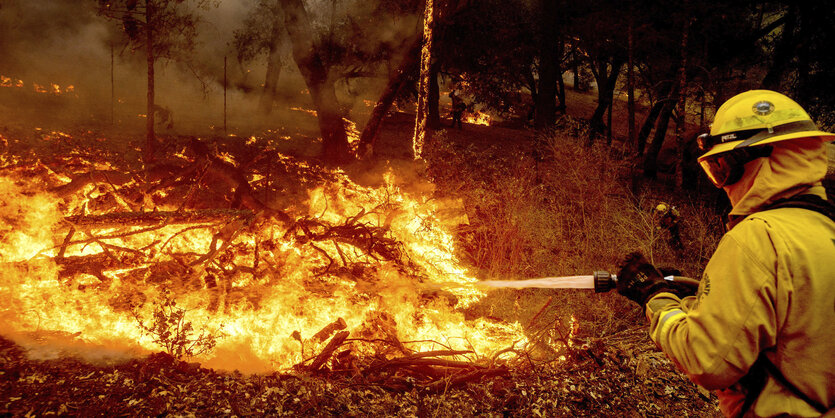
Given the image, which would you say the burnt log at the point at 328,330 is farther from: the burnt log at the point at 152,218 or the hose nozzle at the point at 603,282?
the hose nozzle at the point at 603,282

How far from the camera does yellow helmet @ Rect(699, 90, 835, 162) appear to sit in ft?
5.73

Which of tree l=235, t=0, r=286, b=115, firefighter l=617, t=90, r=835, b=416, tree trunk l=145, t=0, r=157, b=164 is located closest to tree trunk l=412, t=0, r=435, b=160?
tree trunk l=145, t=0, r=157, b=164

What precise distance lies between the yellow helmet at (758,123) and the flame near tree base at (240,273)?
2.69m

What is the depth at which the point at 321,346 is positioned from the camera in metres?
4.21

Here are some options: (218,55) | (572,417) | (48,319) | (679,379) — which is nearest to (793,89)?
(679,379)

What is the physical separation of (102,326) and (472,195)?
5875 millimetres

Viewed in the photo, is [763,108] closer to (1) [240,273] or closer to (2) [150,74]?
(1) [240,273]

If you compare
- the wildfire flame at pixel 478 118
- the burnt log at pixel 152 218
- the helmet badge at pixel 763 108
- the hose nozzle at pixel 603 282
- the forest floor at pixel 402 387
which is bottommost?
→ the forest floor at pixel 402 387

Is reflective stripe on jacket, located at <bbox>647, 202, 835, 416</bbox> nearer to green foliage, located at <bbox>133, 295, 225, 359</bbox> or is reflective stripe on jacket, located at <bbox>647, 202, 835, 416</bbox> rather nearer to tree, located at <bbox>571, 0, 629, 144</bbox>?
green foliage, located at <bbox>133, 295, 225, 359</bbox>

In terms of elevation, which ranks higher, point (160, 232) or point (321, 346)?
point (160, 232)

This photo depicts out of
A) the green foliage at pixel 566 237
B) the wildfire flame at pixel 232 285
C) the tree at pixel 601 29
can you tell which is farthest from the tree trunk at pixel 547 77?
the wildfire flame at pixel 232 285

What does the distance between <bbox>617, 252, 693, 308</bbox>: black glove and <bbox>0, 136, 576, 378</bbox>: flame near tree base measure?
6.21 feet

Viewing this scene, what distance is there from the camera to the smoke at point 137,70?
42.6 ft

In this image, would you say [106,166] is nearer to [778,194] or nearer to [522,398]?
[522,398]
